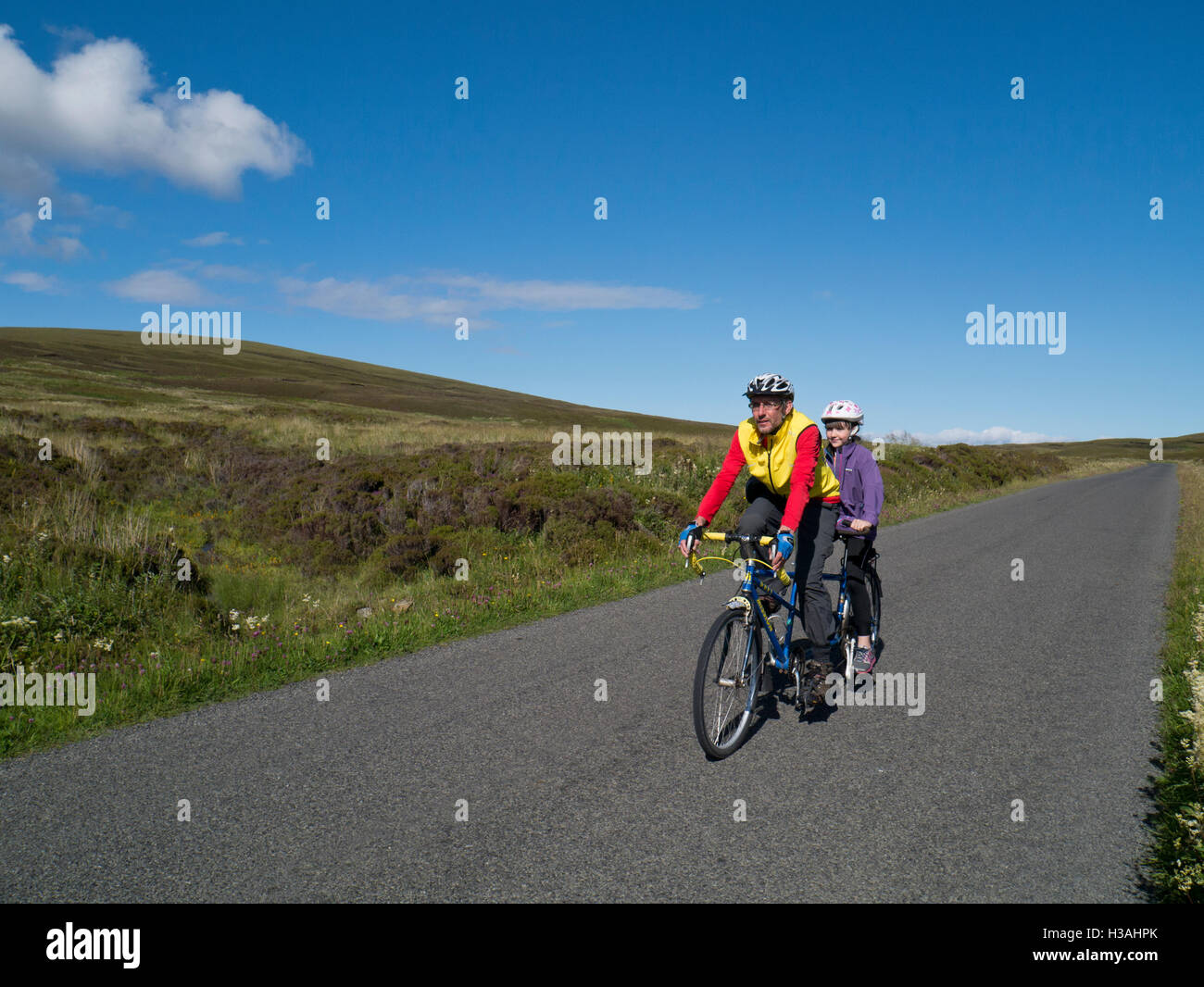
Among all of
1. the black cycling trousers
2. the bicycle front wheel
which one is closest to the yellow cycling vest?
the bicycle front wheel

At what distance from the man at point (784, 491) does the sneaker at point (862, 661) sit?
104 cm

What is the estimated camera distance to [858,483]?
242 inches

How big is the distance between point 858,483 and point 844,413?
612 millimetres

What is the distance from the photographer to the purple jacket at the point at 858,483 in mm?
6039

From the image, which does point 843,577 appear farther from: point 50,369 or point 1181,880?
point 50,369

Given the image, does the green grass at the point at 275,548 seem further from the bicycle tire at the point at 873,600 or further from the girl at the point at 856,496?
the girl at the point at 856,496

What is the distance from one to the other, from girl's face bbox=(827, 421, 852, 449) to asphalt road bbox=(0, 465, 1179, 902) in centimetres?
216

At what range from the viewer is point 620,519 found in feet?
41.1

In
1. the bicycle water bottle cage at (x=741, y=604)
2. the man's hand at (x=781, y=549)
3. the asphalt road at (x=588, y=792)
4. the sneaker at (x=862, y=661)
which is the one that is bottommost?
the asphalt road at (x=588, y=792)

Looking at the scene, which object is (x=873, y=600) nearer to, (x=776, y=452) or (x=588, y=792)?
(x=776, y=452)

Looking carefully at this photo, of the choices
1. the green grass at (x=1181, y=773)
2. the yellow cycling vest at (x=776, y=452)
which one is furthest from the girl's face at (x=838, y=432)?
the green grass at (x=1181, y=773)

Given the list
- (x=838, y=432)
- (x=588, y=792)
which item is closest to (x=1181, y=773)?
(x=838, y=432)

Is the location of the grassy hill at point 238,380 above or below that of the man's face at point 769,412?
above
